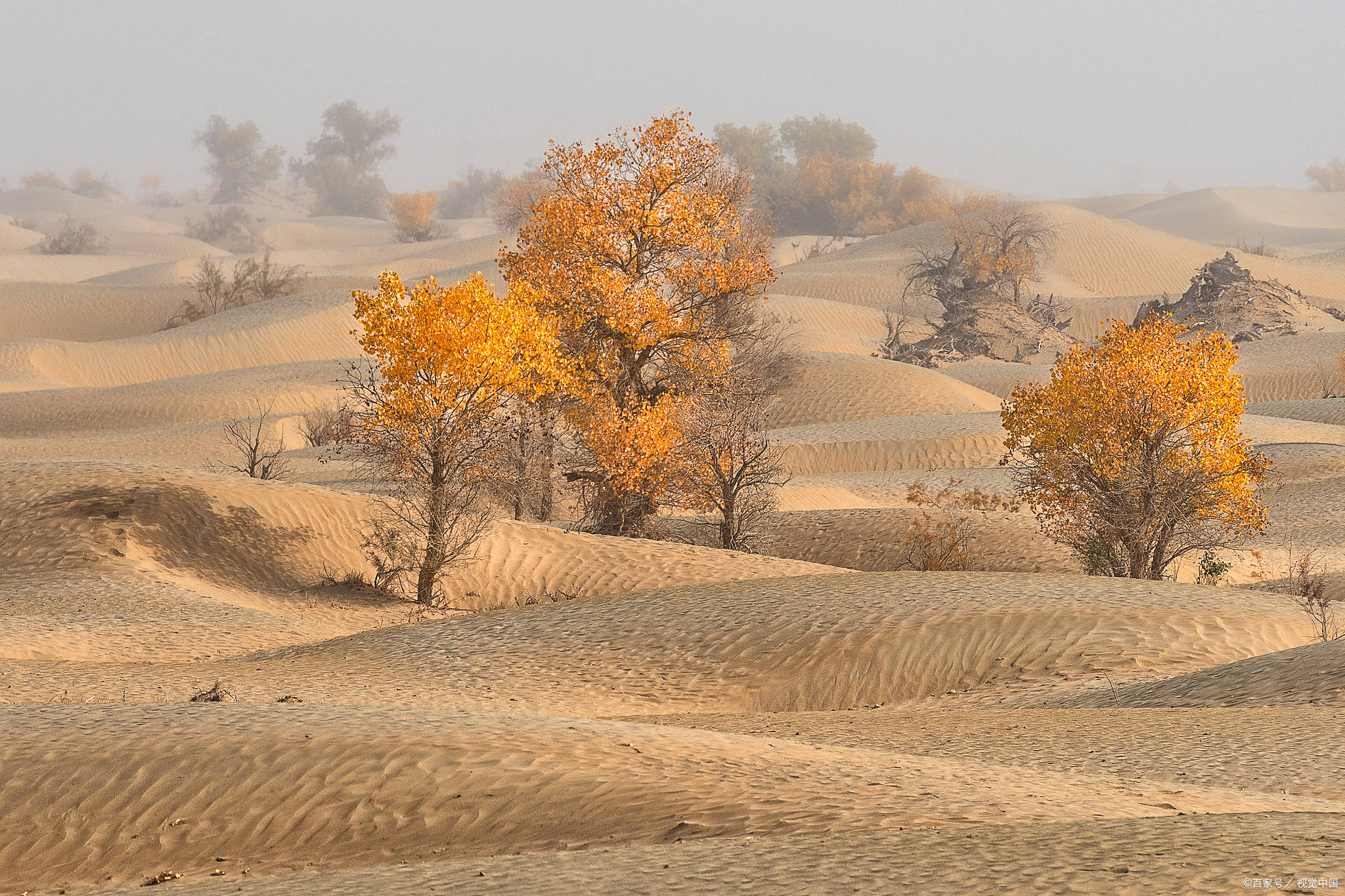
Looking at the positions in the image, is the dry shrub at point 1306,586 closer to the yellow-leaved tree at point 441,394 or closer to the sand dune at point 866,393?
the yellow-leaved tree at point 441,394

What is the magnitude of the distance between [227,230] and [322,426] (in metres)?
72.6

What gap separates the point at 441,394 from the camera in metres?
15.9

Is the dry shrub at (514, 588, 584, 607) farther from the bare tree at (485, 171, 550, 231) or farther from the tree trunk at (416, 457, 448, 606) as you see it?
the bare tree at (485, 171, 550, 231)

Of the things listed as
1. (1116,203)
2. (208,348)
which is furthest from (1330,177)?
(208,348)

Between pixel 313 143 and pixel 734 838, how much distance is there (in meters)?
160

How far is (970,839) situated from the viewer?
5.09m

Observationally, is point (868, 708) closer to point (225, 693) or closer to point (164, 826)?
point (225, 693)

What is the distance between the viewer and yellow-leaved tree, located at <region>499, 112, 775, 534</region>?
60.2 ft

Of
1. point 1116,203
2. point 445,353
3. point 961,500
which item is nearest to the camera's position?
point 445,353

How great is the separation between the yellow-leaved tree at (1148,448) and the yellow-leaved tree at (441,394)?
22.7 ft

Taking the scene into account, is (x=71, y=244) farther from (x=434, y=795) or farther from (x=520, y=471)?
(x=434, y=795)

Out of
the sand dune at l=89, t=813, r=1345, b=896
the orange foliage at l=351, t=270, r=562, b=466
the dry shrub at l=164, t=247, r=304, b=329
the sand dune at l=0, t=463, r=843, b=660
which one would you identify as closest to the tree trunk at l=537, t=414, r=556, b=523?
the sand dune at l=0, t=463, r=843, b=660

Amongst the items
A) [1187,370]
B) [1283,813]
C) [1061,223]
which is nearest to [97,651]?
[1283,813]

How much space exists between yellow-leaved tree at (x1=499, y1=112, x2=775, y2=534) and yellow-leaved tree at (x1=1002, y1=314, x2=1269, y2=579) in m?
5.30
